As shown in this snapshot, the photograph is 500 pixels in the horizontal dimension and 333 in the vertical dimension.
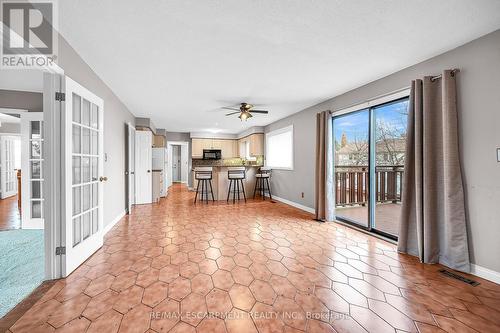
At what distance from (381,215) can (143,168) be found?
5917 mm

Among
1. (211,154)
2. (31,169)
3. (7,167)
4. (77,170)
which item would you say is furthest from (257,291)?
(7,167)

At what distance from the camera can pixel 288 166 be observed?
5562 millimetres

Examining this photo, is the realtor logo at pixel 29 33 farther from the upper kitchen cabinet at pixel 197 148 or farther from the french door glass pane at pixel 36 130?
the upper kitchen cabinet at pixel 197 148

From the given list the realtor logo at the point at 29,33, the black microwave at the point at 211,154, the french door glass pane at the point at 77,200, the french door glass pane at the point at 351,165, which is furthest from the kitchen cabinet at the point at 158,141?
the french door glass pane at the point at 351,165

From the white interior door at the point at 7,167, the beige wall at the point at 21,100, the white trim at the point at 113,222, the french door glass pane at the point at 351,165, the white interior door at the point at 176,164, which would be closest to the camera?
the white trim at the point at 113,222

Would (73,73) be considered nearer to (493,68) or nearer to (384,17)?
(384,17)

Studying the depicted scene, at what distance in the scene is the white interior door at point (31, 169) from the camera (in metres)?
3.36

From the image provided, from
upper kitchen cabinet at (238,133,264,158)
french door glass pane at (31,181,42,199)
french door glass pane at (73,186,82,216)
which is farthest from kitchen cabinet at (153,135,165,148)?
french door glass pane at (73,186,82,216)

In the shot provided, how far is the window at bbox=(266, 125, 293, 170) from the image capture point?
229 inches

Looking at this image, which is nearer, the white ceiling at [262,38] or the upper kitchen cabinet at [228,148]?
the white ceiling at [262,38]

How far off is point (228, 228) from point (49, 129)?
8.68 ft

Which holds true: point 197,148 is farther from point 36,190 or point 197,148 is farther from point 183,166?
point 36,190

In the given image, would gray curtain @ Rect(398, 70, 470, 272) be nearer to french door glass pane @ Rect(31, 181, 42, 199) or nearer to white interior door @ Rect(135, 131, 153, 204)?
white interior door @ Rect(135, 131, 153, 204)

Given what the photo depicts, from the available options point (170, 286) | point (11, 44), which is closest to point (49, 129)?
point (11, 44)
